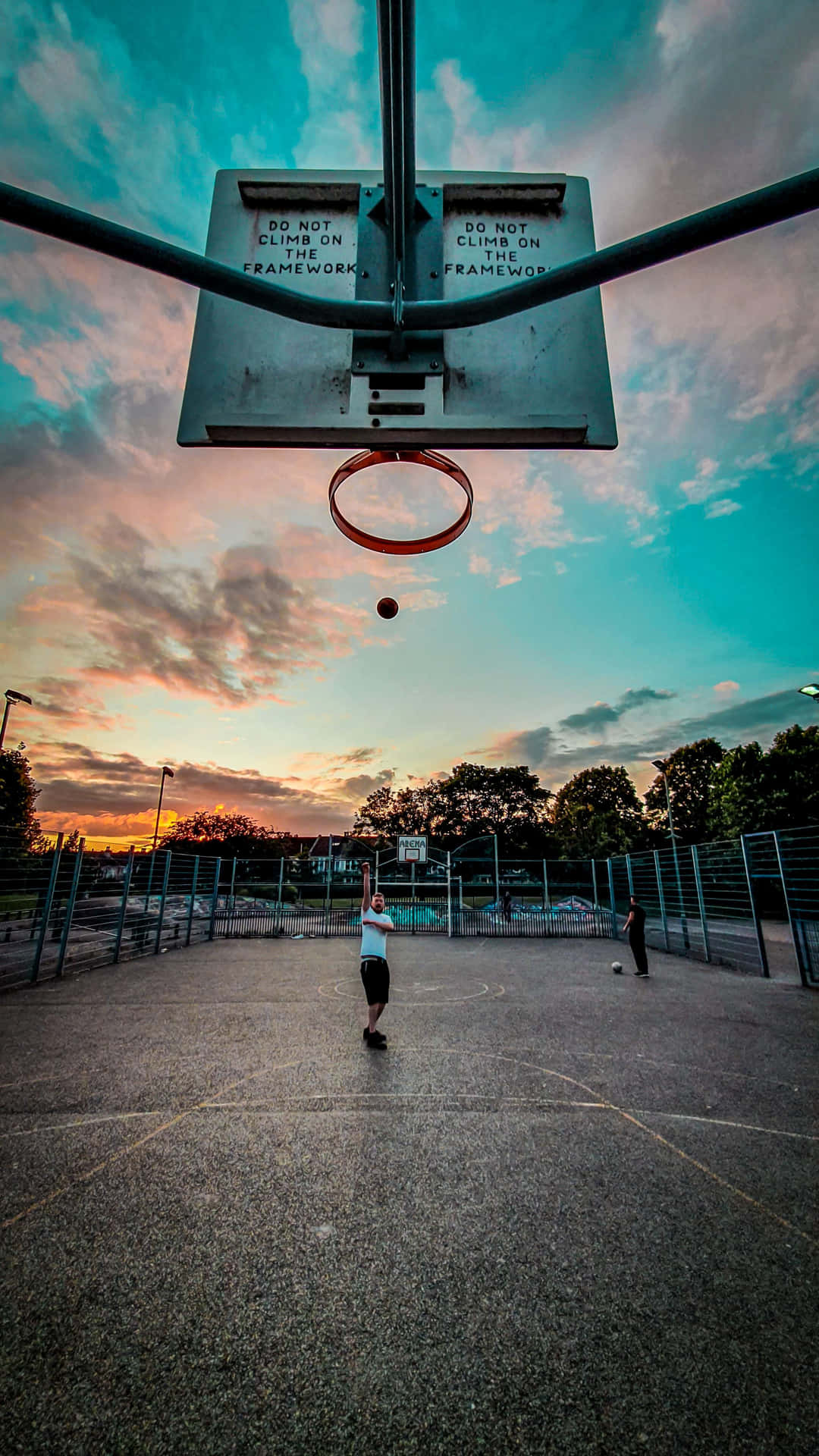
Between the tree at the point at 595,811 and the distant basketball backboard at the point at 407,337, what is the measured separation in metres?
50.8

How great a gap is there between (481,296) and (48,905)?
11.5 m

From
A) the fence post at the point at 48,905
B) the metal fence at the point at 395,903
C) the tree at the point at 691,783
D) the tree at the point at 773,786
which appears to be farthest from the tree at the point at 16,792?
the tree at the point at 691,783

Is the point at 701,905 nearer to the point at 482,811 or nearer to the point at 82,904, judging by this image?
the point at 82,904

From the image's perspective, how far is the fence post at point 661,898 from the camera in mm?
15891

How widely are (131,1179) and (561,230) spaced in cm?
654

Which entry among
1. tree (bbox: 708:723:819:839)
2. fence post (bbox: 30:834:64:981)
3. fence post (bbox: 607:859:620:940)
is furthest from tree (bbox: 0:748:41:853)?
tree (bbox: 708:723:819:839)

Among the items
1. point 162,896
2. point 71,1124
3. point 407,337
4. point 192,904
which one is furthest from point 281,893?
point 407,337

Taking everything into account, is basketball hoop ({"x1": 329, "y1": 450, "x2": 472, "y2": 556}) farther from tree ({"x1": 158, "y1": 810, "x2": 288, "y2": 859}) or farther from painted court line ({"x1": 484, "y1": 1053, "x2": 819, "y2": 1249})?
tree ({"x1": 158, "y1": 810, "x2": 288, "y2": 859})

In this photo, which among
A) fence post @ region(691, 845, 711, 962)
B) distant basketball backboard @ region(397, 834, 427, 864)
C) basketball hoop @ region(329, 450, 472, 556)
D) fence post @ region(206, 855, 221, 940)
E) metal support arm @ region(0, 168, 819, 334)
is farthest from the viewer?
distant basketball backboard @ region(397, 834, 427, 864)

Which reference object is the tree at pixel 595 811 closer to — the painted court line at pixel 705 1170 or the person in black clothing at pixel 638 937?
the person in black clothing at pixel 638 937

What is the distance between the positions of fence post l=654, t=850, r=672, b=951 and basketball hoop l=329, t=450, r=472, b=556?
15487 mm

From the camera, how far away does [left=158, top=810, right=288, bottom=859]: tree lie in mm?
78750

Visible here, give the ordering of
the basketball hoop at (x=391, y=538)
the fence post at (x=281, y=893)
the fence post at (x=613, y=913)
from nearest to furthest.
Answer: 1. the basketball hoop at (x=391, y=538)
2. the fence post at (x=613, y=913)
3. the fence post at (x=281, y=893)

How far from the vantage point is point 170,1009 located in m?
8.15
